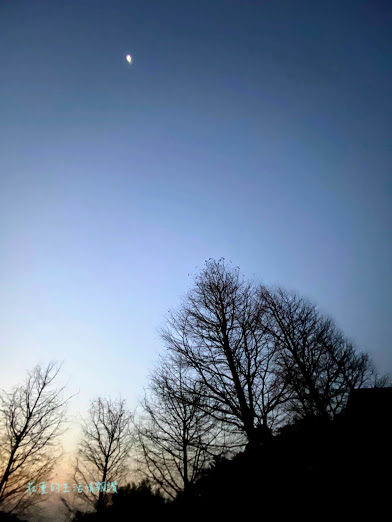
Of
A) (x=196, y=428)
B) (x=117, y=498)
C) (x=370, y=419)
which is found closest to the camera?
→ (x=370, y=419)

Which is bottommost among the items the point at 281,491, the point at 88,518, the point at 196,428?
the point at 88,518

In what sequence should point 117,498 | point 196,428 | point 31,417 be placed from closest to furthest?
point 196,428 < point 31,417 < point 117,498

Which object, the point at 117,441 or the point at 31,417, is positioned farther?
the point at 117,441

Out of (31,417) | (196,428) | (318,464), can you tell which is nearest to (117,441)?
(31,417)

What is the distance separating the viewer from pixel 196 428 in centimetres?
951

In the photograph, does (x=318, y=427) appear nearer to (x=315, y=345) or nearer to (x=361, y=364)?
(x=315, y=345)

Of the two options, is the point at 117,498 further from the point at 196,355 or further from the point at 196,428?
the point at 196,355

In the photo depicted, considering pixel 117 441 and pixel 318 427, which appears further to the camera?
pixel 117 441

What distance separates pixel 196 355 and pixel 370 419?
16.3ft

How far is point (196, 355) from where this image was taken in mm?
7574

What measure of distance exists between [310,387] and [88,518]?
15.3 m

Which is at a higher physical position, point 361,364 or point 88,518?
point 361,364

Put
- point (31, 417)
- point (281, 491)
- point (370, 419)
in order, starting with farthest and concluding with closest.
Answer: point (31, 417) < point (370, 419) < point (281, 491)

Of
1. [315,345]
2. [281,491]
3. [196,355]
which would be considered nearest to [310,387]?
[315,345]
